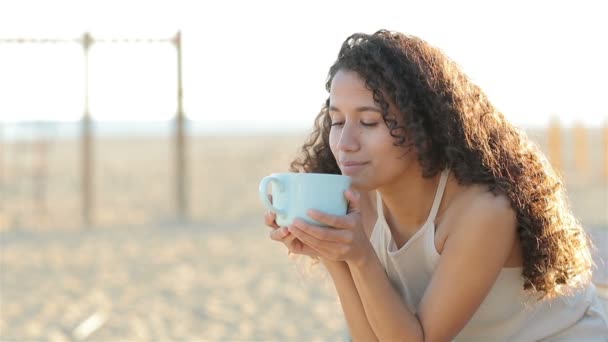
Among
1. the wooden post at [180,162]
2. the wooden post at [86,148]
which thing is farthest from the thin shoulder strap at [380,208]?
the wooden post at [180,162]

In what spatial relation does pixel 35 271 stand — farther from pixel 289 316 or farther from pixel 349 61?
pixel 349 61

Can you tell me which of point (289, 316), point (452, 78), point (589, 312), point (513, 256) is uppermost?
point (452, 78)

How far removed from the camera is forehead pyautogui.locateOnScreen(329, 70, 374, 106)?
2393 mm

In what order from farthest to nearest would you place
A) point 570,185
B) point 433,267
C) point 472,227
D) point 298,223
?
point 570,185 → point 433,267 → point 472,227 → point 298,223

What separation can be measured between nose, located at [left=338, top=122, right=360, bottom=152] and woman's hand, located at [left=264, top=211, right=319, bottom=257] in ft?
0.94

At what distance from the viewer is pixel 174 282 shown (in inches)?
310

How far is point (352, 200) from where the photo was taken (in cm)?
215

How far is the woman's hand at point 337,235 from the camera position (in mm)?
2104

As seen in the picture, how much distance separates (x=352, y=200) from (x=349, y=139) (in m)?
0.25

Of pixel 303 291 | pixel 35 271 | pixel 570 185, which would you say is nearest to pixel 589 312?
pixel 303 291

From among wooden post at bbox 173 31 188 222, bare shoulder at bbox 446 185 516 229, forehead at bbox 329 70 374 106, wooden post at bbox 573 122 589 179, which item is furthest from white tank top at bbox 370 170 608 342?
wooden post at bbox 573 122 589 179

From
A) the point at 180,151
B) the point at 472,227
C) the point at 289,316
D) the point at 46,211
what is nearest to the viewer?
the point at 472,227

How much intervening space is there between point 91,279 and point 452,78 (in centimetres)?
609

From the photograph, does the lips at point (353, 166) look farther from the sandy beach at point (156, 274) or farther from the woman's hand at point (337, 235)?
the sandy beach at point (156, 274)
